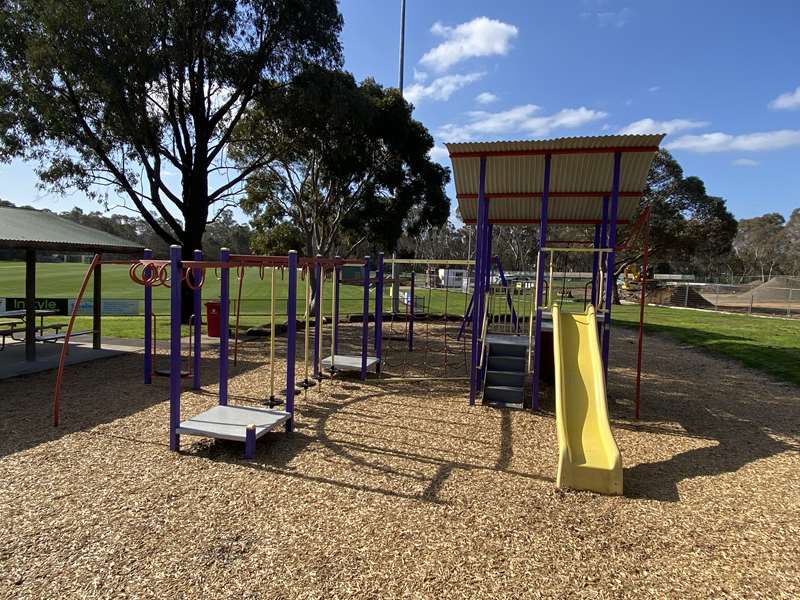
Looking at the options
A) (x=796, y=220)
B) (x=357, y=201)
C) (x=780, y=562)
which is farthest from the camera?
(x=796, y=220)

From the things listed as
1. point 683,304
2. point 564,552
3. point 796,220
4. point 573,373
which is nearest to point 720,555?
point 564,552

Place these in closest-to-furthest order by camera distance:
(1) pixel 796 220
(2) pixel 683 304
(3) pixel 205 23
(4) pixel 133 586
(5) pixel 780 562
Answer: (4) pixel 133 586 < (5) pixel 780 562 < (3) pixel 205 23 < (2) pixel 683 304 < (1) pixel 796 220

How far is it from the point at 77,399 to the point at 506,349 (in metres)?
6.53

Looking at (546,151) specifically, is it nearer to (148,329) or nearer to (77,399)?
(148,329)

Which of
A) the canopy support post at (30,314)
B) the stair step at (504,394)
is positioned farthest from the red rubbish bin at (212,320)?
the stair step at (504,394)

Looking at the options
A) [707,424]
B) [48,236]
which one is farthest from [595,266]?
[48,236]

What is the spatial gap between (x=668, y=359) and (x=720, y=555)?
10.2 meters

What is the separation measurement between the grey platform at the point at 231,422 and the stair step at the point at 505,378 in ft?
10.5

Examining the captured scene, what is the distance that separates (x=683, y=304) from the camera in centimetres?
3488

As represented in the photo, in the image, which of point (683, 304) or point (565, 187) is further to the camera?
point (683, 304)

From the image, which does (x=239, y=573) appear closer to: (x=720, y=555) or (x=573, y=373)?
(x=720, y=555)

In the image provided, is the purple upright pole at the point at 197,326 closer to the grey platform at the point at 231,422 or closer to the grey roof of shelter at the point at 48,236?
the grey platform at the point at 231,422

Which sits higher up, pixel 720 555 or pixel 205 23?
pixel 205 23

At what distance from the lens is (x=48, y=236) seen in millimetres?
8781
